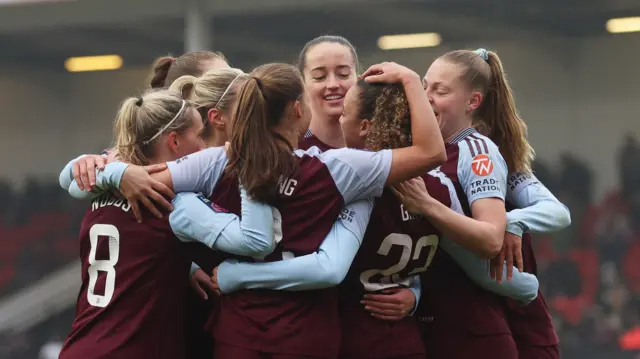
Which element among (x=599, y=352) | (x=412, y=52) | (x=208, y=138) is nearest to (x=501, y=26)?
(x=412, y=52)

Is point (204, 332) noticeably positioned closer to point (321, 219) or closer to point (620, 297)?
point (321, 219)

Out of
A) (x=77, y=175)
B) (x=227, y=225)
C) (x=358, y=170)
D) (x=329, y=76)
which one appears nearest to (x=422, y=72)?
(x=329, y=76)

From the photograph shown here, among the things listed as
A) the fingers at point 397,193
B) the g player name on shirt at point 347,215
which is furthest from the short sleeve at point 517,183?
the g player name on shirt at point 347,215

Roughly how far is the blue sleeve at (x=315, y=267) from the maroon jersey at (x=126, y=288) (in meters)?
0.21

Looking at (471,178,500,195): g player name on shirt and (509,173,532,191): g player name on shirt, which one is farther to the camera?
(509,173,532,191): g player name on shirt

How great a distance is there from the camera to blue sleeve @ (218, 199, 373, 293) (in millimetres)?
2668

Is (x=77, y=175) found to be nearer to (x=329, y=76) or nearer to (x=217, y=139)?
(x=217, y=139)

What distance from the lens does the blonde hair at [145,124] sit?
2.96 meters

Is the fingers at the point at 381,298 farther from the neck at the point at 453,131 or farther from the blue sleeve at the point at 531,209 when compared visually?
the neck at the point at 453,131

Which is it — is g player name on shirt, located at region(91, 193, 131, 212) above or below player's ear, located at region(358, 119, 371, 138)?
below

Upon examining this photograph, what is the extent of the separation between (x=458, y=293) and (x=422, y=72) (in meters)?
6.88

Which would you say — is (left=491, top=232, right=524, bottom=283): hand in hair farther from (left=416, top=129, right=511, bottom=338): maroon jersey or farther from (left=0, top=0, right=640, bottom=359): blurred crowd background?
(left=0, top=0, right=640, bottom=359): blurred crowd background

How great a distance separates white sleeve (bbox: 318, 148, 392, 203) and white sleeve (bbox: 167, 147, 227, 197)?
0.30 meters

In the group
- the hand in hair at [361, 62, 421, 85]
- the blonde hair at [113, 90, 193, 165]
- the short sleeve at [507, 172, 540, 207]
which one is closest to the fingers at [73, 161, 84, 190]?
the blonde hair at [113, 90, 193, 165]
